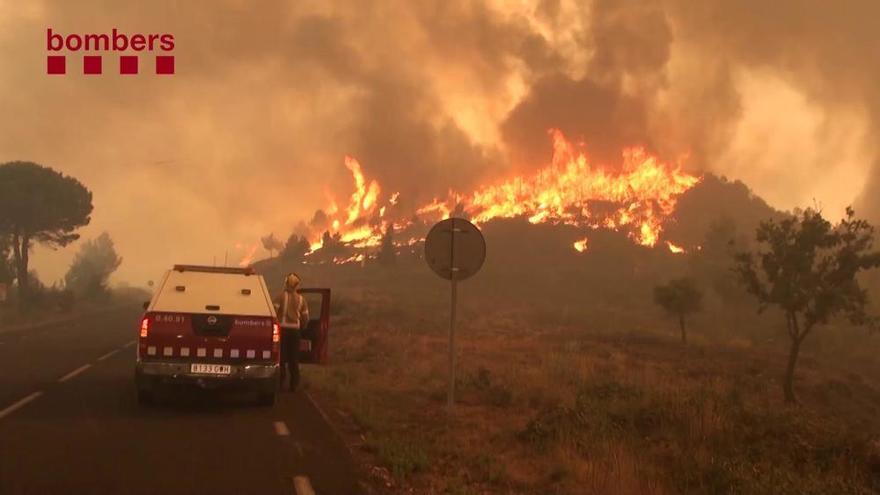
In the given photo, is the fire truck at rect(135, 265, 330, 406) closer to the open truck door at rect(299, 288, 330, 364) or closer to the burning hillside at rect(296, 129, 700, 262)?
the open truck door at rect(299, 288, 330, 364)

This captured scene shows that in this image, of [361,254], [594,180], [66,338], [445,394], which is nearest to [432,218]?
[361,254]

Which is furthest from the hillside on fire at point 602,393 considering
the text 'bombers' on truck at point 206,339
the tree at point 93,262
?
the tree at point 93,262

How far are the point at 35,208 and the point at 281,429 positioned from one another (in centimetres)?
5226

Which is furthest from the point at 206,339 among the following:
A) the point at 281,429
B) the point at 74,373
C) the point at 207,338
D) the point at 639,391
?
the point at 639,391

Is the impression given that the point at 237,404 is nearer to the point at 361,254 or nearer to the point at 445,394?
the point at 445,394

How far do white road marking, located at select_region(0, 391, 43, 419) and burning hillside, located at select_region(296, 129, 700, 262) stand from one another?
348 ft

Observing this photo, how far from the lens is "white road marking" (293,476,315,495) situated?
21.7ft

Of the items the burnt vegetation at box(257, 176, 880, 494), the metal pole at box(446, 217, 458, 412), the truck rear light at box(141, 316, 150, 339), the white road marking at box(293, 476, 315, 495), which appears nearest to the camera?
the white road marking at box(293, 476, 315, 495)

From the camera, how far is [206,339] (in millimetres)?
10727

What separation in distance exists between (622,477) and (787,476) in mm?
1652

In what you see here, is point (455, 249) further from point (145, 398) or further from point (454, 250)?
point (145, 398)

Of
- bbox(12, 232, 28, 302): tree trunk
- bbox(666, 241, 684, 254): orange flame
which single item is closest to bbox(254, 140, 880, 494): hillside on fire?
bbox(666, 241, 684, 254): orange flame

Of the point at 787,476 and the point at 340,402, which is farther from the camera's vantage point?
the point at 340,402

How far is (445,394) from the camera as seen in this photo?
13.8m
